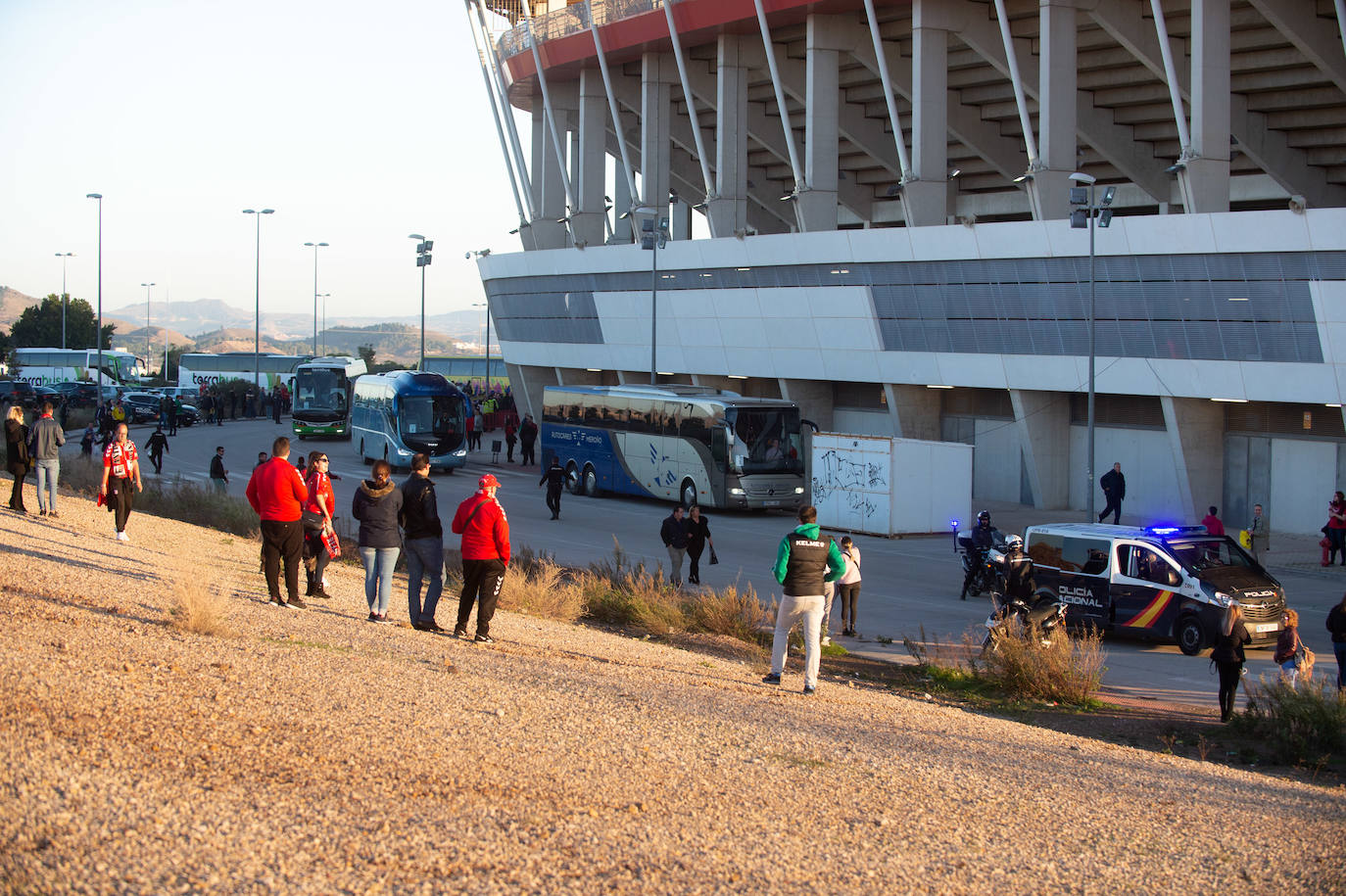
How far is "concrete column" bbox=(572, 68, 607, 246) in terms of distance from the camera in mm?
53781

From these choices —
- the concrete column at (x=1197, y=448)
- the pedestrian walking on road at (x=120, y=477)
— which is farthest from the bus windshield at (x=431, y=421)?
the pedestrian walking on road at (x=120, y=477)

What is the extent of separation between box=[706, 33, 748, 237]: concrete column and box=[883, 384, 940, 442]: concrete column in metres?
10.2

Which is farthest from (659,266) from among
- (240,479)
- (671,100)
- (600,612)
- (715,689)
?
(715,689)

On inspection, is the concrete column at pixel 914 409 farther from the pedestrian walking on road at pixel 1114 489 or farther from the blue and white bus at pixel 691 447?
Answer: the pedestrian walking on road at pixel 1114 489

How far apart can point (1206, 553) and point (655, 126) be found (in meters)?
38.3

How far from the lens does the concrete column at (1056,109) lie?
111 ft

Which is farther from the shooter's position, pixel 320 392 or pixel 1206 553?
pixel 320 392

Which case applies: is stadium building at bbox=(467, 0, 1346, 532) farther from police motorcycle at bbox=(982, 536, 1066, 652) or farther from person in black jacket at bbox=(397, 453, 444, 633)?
person in black jacket at bbox=(397, 453, 444, 633)

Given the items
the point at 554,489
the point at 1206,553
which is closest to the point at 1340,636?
the point at 1206,553

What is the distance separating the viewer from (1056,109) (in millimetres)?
34250

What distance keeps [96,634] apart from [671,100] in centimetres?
4976

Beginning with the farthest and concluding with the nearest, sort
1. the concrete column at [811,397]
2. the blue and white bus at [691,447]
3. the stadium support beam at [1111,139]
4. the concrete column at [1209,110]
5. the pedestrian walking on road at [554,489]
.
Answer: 1. the concrete column at [811,397]
2. the stadium support beam at [1111,139]
3. the blue and white bus at [691,447]
4. the concrete column at [1209,110]
5. the pedestrian walking on road at [554,489]

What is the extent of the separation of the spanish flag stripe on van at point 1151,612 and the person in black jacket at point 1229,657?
402cm

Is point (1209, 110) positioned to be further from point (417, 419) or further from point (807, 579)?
point (807, 579)
